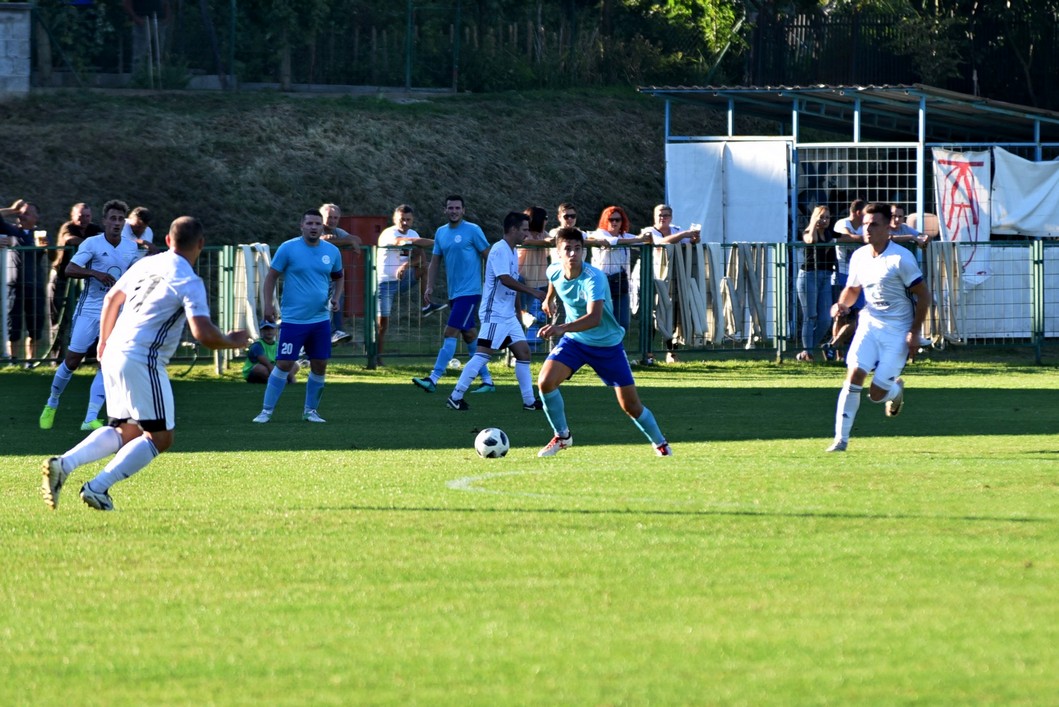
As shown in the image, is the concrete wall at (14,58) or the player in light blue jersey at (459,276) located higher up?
the concrete wall at (14,58)

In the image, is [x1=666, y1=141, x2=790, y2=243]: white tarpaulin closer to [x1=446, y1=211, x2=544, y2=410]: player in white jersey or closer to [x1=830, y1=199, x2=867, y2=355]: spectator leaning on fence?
[x1=830, y1=199, x2=867, y2=355]: spectator leaning on fence

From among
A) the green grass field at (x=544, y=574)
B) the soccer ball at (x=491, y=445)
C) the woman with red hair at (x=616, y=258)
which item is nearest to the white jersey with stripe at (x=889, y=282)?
the green grass field at (x=544, y=574)

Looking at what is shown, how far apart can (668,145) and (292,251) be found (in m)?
11.2

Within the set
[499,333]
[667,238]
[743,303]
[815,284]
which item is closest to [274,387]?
[499,333]

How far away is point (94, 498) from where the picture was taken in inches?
390

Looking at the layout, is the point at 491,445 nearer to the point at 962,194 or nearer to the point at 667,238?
the point at 667,238

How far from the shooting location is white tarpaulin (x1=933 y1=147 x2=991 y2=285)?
85.2ft

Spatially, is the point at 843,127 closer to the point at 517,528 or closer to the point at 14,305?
the point at 14,305

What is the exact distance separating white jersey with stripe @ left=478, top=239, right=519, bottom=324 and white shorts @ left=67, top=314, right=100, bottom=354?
402cm

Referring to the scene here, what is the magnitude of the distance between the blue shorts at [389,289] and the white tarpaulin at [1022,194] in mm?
9459

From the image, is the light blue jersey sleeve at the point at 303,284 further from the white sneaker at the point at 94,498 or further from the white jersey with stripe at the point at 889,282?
the white sneaker at the point at 94,498

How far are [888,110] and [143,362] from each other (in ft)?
68.9

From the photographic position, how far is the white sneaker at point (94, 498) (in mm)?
9898

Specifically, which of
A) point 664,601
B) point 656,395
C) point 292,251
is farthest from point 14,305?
point 664,601
